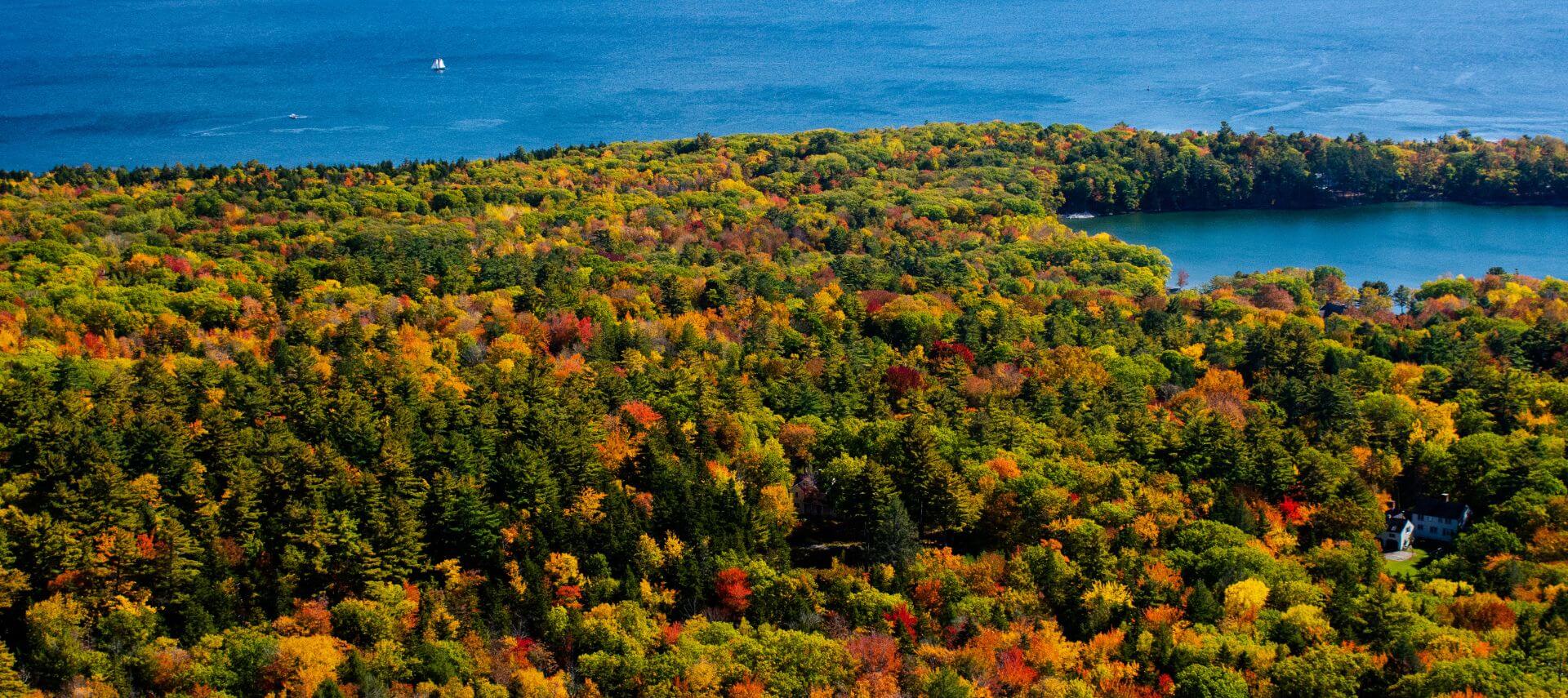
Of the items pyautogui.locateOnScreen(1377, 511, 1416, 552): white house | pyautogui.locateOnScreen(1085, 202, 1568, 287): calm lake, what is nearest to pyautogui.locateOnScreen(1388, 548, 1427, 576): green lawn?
pyautogui.locateOnScreen(1377, 511, 1416, 552): white house

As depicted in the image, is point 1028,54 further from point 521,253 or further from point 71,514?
point 71,514

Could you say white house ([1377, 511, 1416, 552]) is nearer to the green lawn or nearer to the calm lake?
the green lawn

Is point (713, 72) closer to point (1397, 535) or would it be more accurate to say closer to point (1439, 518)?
point (1439, 518)

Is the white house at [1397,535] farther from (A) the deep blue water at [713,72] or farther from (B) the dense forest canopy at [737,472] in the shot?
(A) the deep blue water at [713,72]

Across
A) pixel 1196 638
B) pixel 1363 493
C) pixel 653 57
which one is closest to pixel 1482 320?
pixel 1363 493

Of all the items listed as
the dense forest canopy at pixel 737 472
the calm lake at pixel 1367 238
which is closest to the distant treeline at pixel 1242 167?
the calm lake at pixel 1367 238
